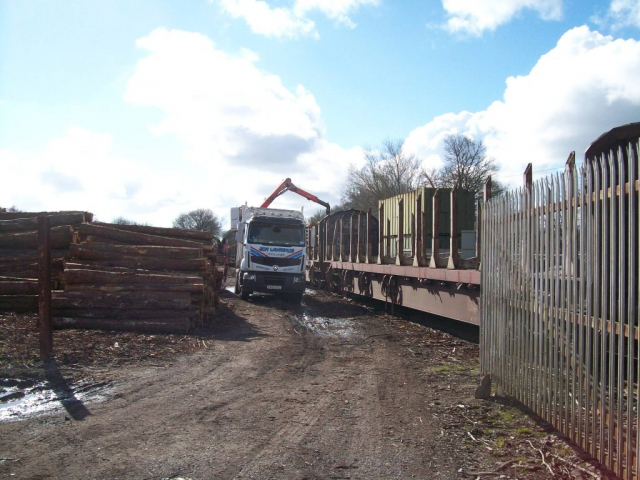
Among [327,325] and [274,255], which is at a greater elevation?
[274,255]

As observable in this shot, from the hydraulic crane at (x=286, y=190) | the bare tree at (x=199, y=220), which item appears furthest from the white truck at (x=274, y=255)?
the bare tree at (x=199, y=220)

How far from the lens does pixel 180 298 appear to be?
36.5 feet

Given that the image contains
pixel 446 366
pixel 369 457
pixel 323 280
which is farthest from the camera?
pixel 323 280

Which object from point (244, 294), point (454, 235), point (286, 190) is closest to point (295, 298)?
point (244, 294)

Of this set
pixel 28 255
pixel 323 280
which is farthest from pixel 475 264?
pixel 323 280

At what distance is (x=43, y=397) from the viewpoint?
6.19m

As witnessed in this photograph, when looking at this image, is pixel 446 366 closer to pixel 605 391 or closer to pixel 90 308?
pixel 605 391

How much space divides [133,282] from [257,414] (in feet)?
21.5

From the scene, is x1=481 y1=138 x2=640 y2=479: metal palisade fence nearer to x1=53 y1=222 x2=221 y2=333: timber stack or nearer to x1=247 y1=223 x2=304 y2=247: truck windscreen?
x1=53 y1=222 x2=221 y2=333: timber stack

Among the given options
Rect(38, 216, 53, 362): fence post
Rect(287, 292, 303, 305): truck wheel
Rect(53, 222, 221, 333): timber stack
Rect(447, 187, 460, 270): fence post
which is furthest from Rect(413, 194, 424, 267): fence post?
Rect(287, 292, 303, 305): truck wheel

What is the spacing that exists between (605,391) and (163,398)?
4599mm

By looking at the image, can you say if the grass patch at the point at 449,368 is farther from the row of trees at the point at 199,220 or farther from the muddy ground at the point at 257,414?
the row of trees at the point at 199,220

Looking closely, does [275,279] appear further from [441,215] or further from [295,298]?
[441,215]

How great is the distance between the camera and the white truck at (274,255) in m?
17.5
